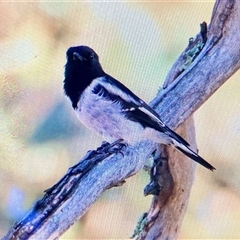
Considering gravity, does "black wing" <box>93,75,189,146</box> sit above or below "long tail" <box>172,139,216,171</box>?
above

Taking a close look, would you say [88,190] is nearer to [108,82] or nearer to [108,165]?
[108,165]

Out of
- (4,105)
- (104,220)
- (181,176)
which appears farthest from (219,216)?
(4,105)

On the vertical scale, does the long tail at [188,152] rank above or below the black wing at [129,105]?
below

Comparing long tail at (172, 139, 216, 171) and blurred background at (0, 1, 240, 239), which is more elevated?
blurred background at (0, 1, 240, 239)

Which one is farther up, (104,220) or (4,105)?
(4,105)

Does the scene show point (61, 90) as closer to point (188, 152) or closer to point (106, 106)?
point (106, 106)
